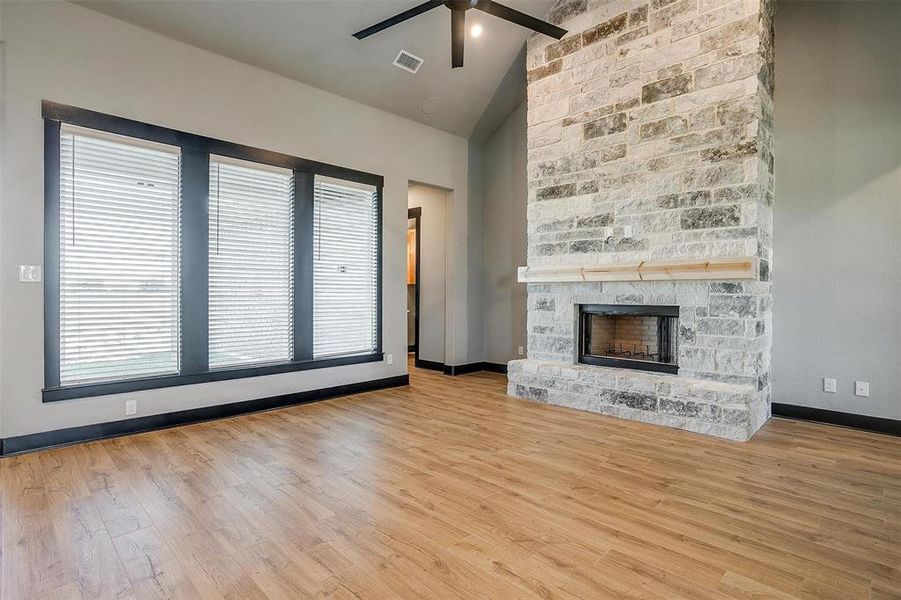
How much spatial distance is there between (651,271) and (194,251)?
3.95 metres

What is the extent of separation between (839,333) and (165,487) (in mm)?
5145

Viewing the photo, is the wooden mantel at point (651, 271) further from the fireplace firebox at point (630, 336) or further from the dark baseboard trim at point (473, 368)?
the dark baseboard trim at point (473, 368)

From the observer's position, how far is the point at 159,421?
378cm

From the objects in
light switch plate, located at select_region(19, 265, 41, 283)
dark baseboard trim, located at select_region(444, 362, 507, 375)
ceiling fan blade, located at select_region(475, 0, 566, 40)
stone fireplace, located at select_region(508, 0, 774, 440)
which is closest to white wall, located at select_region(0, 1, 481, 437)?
light switch plate, located at select_region(19, 265, 41, 283)

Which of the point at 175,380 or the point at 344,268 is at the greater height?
the point at 344,268

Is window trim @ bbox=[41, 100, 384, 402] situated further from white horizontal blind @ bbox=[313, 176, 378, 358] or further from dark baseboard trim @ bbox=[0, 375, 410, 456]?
dark baseboard trim @ bbox=[0, 375, 410, 456]

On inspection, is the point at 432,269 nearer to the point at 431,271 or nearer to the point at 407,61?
the point at 431,271

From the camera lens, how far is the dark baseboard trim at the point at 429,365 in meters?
6.69

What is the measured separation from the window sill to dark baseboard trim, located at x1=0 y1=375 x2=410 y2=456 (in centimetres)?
23

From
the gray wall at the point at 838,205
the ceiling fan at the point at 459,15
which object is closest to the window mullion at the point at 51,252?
the ceiling fan at the point at 459,15

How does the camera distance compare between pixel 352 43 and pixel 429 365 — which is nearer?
pixel 352 43

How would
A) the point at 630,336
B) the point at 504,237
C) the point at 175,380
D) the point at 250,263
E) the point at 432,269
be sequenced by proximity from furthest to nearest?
the point at 432,269, the point at 504,237, the point at 630,336, the point at 250,263, the point at 175,380

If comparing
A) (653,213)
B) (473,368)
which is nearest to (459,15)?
(653,213)

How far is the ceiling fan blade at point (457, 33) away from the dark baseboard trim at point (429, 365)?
3984mm
